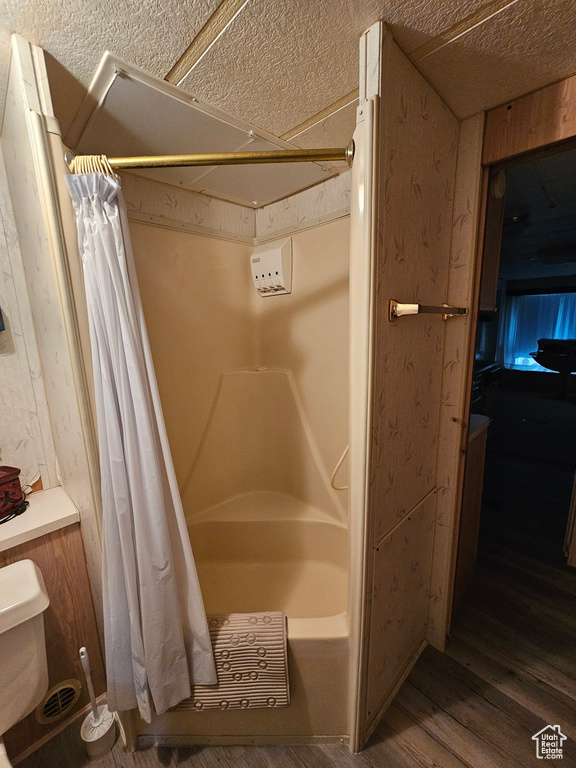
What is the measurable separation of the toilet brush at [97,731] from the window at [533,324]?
19.0 ft

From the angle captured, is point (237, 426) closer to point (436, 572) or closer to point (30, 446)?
point (30, 446)

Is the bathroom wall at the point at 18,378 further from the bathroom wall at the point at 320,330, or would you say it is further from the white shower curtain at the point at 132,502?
the bathroom wall at the point at 320,330

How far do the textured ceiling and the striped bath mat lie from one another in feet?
5.87

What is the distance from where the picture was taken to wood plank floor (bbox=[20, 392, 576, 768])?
1.19m

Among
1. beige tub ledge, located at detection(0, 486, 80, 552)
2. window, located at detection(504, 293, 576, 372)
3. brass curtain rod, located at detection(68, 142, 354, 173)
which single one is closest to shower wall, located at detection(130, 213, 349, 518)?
beige tub ledge, located at detection(0, 486, 80, 552)

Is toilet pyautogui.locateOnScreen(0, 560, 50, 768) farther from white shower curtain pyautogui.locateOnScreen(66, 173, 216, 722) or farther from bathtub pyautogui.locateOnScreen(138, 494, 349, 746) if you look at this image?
bathtub pyautogui.locateOnScreen(138, 494, 349, 746)

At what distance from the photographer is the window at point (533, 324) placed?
449cm

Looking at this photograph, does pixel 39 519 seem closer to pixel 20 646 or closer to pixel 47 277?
pixel 20 646

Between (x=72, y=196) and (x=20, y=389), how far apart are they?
88cm

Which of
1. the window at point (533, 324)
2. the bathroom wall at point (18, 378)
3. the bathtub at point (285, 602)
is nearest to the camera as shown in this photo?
the bathtub at point (285, 602)

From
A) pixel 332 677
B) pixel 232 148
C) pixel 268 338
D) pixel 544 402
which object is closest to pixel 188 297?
pixel 268 338

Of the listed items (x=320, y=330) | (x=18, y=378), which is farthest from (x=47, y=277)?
(x=320, y=330)

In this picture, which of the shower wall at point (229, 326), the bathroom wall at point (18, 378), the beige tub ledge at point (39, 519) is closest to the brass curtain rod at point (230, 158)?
the bathroom wall at point (18, 378)

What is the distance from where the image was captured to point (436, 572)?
60.9 inches
